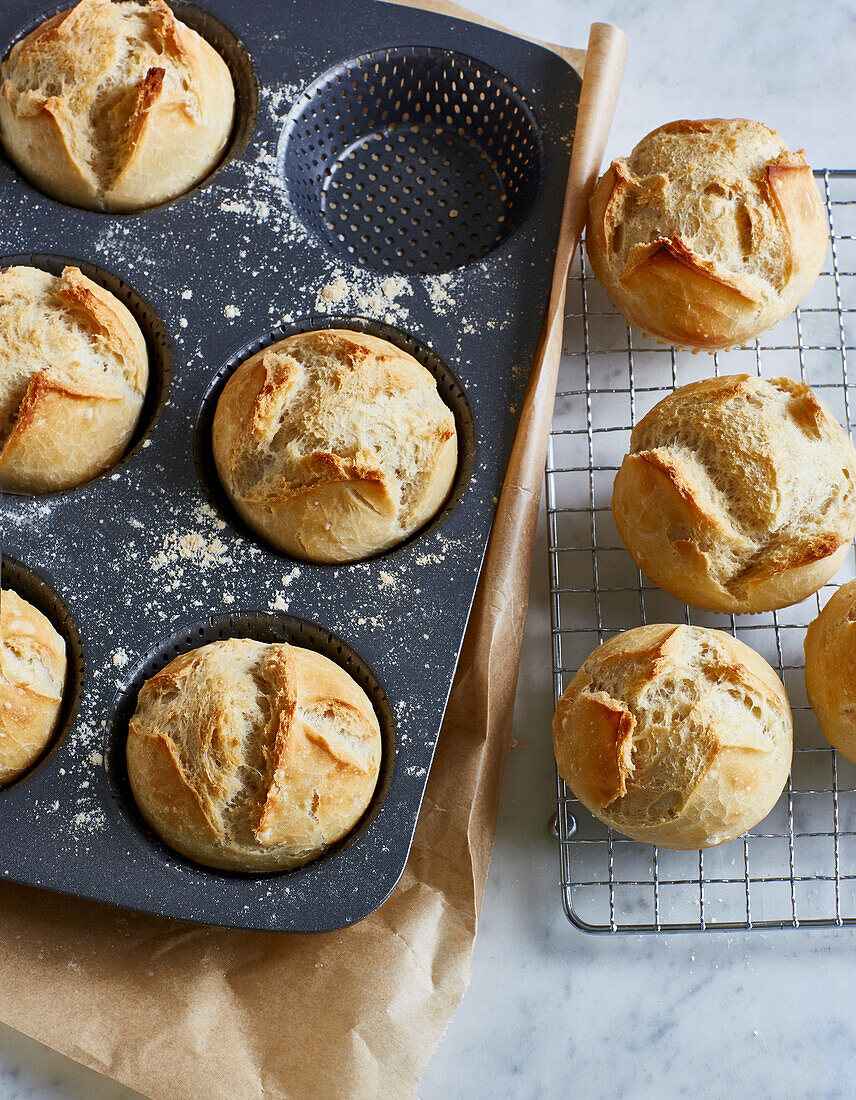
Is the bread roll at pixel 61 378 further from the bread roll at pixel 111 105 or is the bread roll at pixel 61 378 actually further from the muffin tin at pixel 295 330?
the bread roll at pixel 111 105

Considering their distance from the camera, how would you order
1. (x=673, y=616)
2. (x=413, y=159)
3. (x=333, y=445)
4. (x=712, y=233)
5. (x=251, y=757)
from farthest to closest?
1. (x=413, y=159)
2. (x=673, y=616)
3. (x=712, y=233)
4. (x=333, y=445)
5. (x=251, y=757)

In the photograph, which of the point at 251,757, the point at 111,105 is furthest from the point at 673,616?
the point at 111,105

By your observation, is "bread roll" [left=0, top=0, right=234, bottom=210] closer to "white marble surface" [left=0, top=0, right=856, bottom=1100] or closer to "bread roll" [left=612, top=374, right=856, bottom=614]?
"bread roll" [left=612, top=374, right=856, bottom=614]

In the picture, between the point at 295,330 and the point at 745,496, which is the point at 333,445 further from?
the point at 745,496

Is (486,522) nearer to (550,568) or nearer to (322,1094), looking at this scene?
(550,568)

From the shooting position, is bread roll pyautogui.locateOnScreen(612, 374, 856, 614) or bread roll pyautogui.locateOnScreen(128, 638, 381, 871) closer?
bread roll pyautogui.locateOnScreen(128, 638, 381, 871)

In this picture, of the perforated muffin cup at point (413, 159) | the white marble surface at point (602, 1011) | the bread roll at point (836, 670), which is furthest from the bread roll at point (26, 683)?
the bread roll at point (836, 670)

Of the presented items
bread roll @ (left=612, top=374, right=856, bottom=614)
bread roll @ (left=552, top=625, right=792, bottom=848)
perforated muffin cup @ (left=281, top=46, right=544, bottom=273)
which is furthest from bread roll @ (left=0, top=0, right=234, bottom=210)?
bread roll @ (left=552, top=625, right=792, bottom=848)
